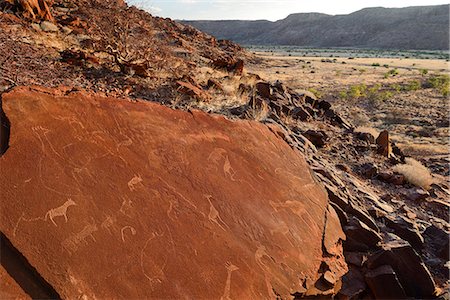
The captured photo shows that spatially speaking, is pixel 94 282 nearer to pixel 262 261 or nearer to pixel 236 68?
pixel 262 261

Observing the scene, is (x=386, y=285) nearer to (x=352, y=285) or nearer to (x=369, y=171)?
(x=352, y=285)

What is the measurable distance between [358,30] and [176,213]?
88135 millimetres

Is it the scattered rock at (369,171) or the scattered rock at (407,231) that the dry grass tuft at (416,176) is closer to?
the scattered rock at (369,171)

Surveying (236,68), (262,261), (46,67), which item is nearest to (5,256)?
(262,261)

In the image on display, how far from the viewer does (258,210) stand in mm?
3271

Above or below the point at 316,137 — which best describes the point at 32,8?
above

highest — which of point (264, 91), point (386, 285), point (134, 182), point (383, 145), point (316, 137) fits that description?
point (264, 91)

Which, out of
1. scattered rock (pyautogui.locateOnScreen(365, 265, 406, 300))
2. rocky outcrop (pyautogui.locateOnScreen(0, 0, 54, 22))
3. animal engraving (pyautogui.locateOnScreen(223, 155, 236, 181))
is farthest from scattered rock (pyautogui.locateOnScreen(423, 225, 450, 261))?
rocky outcrop (pyautogui.locateOnScreen(0, 0, 54, 22))

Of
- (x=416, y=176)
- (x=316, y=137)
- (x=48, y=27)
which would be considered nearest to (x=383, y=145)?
(x=416, y=176)

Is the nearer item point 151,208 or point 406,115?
point 151,208

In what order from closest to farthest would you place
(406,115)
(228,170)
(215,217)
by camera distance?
(215,217) < (228,170) < (406,115)

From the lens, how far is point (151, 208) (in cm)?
282

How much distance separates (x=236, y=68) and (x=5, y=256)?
8539 millimetres

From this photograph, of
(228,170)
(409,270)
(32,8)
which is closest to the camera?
(228,170)
